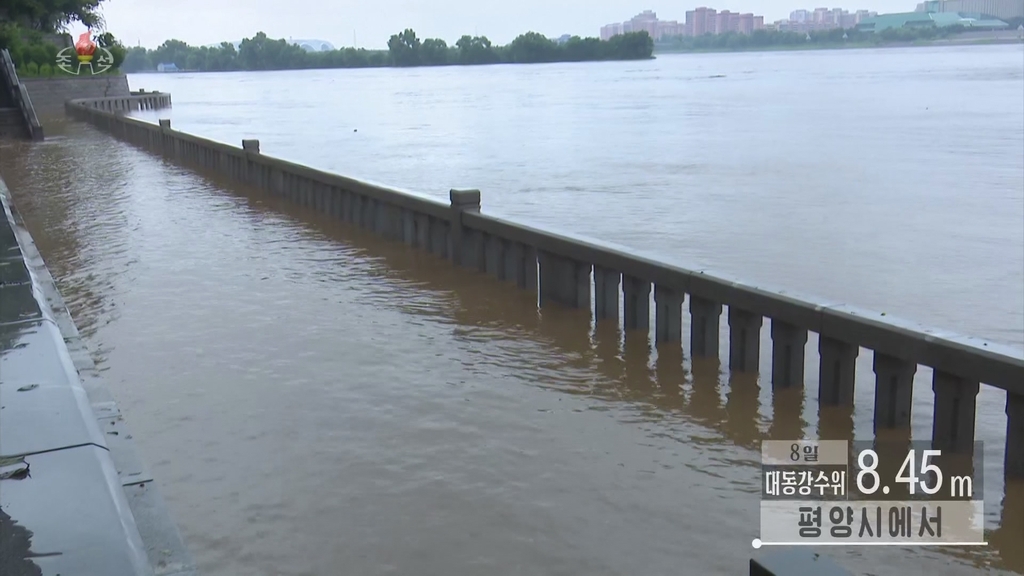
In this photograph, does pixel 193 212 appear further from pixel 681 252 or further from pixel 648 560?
pixel 648 560

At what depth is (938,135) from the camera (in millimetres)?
33250

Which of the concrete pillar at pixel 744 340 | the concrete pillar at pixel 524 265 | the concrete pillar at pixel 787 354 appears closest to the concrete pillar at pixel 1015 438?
the concrete pillar at pixel 787 354

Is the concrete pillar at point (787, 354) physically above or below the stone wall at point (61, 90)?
below

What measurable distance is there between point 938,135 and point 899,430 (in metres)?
29.6

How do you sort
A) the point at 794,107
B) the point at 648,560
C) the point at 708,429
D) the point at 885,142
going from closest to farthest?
the point at 648,560, the point at 708,429, the point at 885,142, the point at 794,107

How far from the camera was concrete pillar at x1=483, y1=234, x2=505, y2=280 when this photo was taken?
10641 millimetres

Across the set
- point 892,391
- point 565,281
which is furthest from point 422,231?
point 892,391

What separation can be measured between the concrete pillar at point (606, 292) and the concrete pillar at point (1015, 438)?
3.67m

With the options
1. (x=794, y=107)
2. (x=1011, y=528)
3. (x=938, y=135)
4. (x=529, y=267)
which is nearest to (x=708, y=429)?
(x=1011, y=528)

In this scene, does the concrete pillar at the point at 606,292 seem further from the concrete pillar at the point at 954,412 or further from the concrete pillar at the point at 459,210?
the concrete pillar at the point at 954,412

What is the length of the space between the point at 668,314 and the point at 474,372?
160cm

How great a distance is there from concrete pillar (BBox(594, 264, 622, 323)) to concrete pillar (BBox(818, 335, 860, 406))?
2287 mm

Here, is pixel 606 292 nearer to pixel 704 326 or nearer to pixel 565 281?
pixel 565 281

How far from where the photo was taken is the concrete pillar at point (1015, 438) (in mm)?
5438
